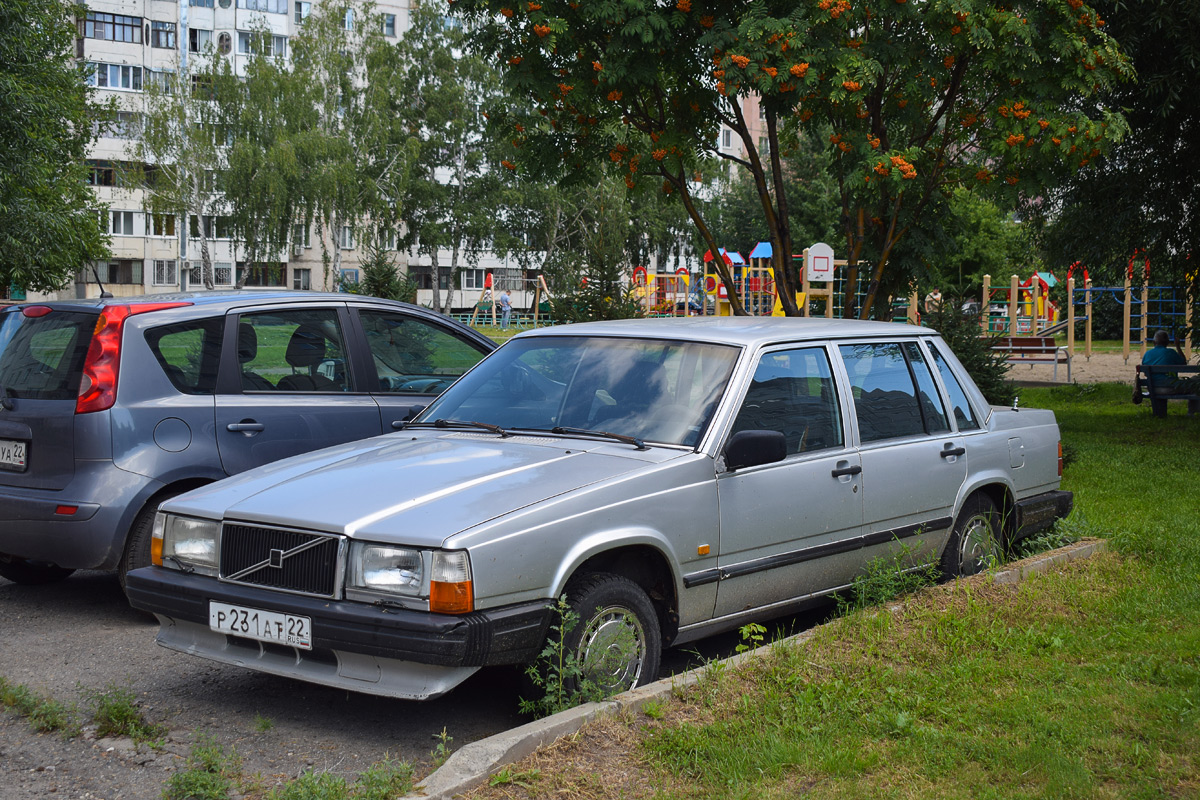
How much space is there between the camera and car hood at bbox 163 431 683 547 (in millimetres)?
4387

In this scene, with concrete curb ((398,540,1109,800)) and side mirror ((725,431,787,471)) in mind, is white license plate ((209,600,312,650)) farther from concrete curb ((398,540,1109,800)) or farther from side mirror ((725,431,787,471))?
side mirror ((725,431,787,471))

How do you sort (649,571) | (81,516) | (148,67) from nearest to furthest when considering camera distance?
1. (649,571)
2. (81,516)
3. (148,67)

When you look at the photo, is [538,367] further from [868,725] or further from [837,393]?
[868,725]

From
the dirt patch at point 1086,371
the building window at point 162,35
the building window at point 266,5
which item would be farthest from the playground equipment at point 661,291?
the building window at point 162,35

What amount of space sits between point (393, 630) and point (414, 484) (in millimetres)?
713

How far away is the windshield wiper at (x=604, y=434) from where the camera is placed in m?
5.20

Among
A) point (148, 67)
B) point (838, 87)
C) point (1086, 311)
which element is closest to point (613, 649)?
point (838, 87)

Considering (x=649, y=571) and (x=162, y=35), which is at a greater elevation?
(x=162, y=35)

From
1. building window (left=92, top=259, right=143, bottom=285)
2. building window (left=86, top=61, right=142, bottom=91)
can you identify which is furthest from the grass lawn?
building window (left=92, top=259, right=143, bottom=285)

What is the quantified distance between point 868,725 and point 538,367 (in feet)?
7.90

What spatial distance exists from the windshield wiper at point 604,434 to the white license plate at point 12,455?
3004 millimetres

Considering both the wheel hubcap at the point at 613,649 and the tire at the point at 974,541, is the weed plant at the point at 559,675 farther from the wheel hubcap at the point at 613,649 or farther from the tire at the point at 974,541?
the tire at the point at 974,541

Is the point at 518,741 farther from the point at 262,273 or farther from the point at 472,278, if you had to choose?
the point at 472,278

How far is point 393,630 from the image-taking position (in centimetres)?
419
